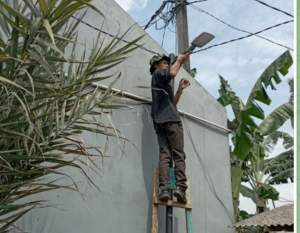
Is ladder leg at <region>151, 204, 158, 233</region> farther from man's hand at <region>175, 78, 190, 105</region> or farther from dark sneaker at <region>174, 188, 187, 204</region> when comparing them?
man's hand at <region>175, 78, 190, 105</region>

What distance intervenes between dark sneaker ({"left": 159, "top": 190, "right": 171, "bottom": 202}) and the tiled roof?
112 inches

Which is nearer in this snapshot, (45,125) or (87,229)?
(45,125)

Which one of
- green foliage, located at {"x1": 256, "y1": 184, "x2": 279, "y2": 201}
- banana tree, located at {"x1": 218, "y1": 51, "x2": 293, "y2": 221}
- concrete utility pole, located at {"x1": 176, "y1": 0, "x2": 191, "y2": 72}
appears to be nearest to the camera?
banana tree, located at {"x1": 218, "y1": 51, "x2": 293, "y2": 221}

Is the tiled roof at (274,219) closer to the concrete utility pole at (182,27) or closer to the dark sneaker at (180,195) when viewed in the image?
the concrete utility pole at (182,27)

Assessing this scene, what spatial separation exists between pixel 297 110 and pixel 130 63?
5.37 feet

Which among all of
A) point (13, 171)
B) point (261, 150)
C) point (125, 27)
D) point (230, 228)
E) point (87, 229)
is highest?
point (261, 150)

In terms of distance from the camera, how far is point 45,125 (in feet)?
9.09

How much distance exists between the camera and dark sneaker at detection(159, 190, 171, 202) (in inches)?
165

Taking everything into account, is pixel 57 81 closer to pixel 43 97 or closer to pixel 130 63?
pixel 43 97

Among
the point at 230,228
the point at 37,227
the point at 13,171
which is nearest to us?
the point at 13,171

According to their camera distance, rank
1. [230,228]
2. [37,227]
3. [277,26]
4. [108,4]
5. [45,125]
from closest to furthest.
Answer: [45,125], [37,227], [108,4], [230,228], [277,26]

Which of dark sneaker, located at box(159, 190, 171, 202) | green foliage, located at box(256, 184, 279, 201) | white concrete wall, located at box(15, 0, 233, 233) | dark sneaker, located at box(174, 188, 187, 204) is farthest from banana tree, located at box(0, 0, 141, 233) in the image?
green foliage, located at box(256, 184, 279, 201)

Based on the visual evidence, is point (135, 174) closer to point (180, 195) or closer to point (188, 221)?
point (180, 195)

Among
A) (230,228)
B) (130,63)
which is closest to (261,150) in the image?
(230,228)
